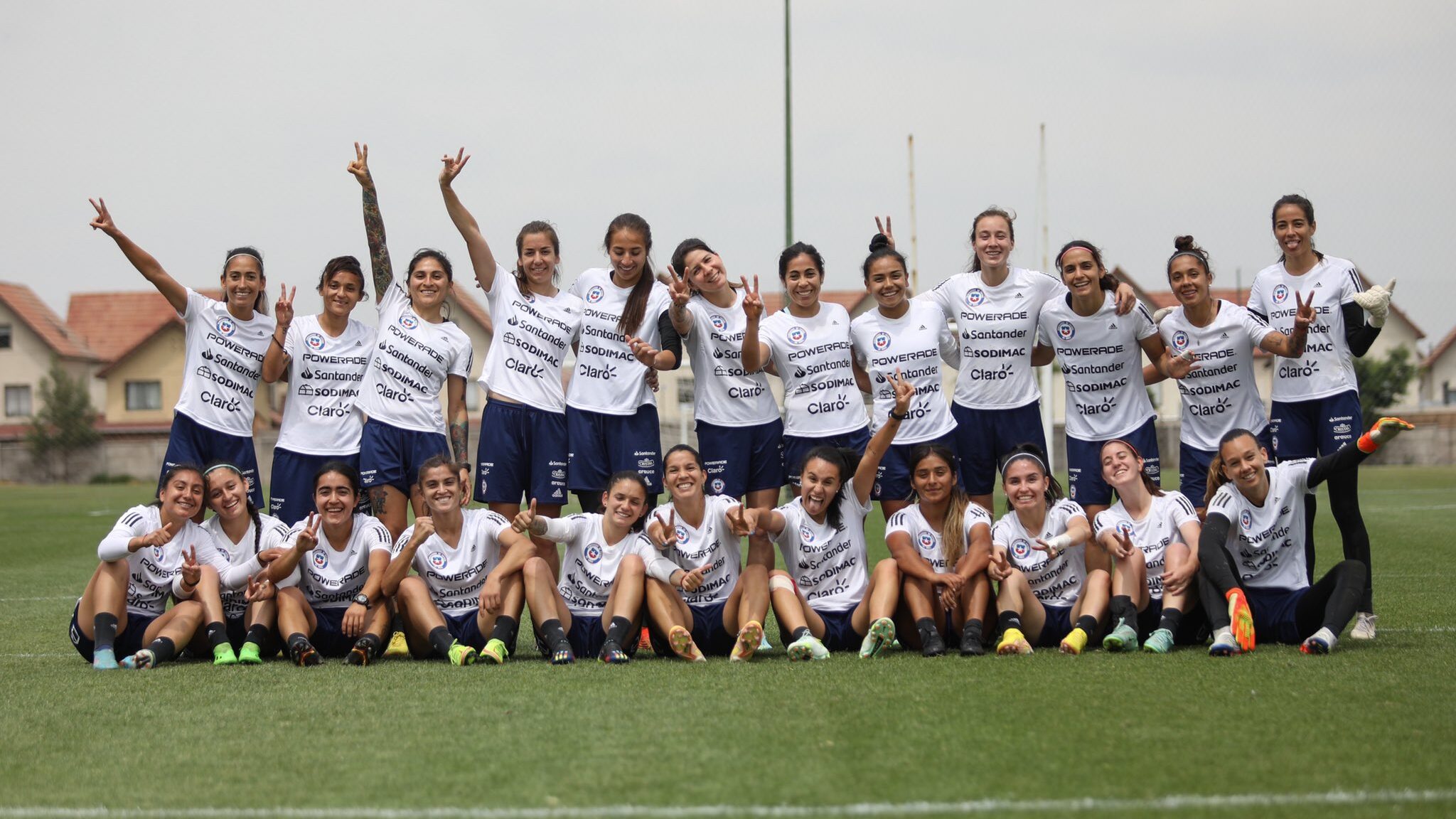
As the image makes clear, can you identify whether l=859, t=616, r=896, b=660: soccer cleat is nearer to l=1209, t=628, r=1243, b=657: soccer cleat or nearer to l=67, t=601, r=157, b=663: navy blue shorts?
l=1209, t=628, r=1243, b=657: soccer cleat

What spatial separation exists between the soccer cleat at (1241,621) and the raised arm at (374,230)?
462cm

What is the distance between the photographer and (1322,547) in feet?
41.3

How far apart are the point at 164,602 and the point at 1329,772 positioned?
5.32 meters

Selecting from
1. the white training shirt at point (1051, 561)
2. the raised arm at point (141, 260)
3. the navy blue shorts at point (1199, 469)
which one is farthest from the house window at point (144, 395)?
the white training shirt at point (1051, 561)

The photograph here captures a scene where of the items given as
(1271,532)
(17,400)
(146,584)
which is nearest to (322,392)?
(146,584)

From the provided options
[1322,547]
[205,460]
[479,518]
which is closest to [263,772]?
[479,518]

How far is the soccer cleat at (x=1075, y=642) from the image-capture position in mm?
6160

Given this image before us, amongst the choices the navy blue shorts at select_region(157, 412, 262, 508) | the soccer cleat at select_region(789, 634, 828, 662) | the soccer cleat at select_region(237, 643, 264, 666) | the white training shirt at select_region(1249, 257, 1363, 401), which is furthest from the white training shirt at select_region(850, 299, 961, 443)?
the soccer cleat at select_region(237, 643, 264, 666)

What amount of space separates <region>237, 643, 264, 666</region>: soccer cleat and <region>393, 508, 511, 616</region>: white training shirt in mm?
779

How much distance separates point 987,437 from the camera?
7.26 meters

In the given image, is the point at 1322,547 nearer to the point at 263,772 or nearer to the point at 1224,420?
the point at 1224,420

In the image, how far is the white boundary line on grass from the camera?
359 centimetres

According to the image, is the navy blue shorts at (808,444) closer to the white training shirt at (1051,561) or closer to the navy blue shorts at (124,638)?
the white training shirt at (1051,561)

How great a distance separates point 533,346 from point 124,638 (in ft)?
8.14
